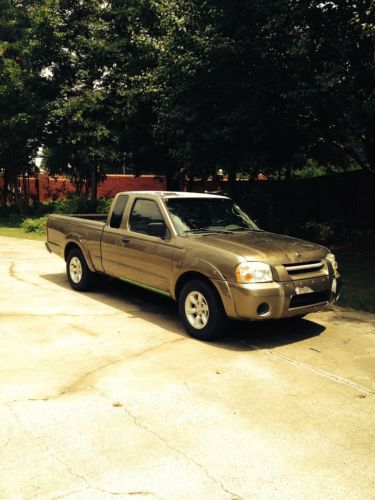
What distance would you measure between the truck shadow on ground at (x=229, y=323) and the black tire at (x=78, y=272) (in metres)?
0.14

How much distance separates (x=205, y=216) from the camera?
6965mm

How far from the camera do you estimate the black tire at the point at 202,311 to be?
5.74 metres

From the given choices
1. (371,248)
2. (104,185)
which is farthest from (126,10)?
(104,185)

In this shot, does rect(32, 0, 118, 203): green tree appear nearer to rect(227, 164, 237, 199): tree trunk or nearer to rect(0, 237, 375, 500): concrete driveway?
rect(227, 164, 237, 199): tree trunk

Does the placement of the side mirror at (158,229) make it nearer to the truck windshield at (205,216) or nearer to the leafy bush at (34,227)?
the truck windshield at (205,216)

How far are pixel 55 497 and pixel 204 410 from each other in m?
1.51

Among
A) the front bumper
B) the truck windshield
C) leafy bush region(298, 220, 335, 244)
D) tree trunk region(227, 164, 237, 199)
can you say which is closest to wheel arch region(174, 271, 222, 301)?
the front bumper

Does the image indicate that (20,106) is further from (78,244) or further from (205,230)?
(205,230)

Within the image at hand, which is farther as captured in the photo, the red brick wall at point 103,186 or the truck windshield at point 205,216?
the red brick wall at point 103,186

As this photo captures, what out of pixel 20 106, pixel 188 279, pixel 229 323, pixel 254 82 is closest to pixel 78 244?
pixel 188 279

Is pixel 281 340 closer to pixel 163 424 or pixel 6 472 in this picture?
pixel 163 424

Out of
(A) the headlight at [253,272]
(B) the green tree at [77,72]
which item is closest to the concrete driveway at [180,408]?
(A) the headlight at [253,272]

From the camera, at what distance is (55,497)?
2.90m

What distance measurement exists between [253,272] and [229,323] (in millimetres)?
775
